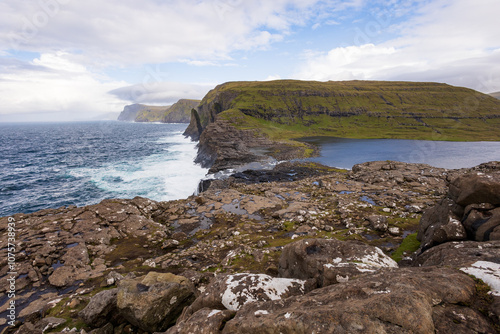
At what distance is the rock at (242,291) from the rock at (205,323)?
0.93m

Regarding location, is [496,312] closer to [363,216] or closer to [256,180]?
[363,216]

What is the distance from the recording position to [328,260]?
9094mm

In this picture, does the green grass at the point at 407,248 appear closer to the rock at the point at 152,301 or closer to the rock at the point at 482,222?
the rock at the point at 482,222

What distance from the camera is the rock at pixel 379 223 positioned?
1858cm

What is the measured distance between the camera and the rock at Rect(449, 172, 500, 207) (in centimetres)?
1080

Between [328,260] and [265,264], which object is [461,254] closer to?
[328,260]

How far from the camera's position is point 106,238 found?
19766 mm

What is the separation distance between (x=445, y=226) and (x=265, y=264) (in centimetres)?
1042

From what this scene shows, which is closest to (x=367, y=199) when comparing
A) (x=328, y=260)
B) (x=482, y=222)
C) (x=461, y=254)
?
(x=482, y=222)

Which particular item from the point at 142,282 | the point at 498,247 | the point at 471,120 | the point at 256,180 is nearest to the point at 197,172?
the point at 256,180

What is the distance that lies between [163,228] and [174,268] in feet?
25.1

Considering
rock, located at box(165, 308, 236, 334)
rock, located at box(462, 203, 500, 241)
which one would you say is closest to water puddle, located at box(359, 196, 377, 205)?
rock, located at box(462, 203, 500, 241)

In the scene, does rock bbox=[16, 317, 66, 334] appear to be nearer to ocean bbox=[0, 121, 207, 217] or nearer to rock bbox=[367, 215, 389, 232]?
rock bbox=[367, 215, 389, 232]

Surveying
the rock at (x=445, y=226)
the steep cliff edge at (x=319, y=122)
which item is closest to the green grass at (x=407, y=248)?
the rock at (x=445, y=226)
